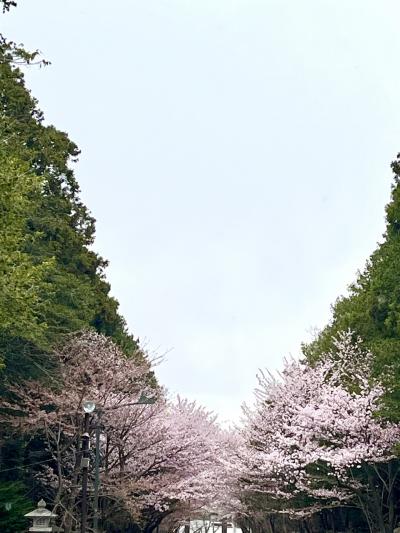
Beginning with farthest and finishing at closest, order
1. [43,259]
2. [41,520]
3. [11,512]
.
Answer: [43,259], [11,512], [41,520]

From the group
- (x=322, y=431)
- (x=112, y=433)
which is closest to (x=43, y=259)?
(x=112, y=433)

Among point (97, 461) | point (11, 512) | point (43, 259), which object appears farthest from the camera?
point (43, 259)

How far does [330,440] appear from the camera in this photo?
28875 mm

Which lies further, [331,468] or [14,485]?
[331,468]

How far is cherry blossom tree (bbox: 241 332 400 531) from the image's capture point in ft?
91.3

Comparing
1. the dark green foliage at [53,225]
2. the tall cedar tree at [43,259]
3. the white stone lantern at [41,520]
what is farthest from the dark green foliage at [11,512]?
the dark green foliage at [53,225]

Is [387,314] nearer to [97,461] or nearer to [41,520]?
[97,461]

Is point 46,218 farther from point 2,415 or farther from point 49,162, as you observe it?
point 2,415

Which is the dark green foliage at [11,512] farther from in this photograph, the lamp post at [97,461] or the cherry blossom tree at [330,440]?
the cherry blossom tree at [330,440]

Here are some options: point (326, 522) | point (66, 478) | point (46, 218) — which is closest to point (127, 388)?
Answer: point (66, 478)

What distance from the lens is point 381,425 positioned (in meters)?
29.0

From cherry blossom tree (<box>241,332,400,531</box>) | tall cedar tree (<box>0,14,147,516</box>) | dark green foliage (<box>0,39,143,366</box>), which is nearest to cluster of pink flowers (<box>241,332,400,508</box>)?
cherry blossom tree (<box>241,332,400,531</box>)

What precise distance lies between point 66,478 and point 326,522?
13244 millimetres

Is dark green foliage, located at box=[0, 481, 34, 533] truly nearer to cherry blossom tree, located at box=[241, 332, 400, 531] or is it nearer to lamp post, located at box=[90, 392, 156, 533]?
lamp post, located at box=[90, 392, 156, 533]
